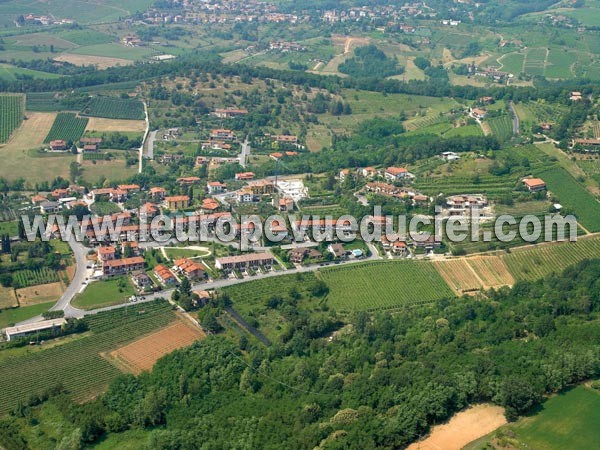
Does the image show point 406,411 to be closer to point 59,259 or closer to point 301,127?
point 59,259

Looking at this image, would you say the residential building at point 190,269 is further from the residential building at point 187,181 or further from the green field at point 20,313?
the residential building at point 187,181

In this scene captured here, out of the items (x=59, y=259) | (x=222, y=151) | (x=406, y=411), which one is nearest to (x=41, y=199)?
(x=59, y=259)

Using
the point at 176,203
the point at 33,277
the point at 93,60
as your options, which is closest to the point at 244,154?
the point at 176,203

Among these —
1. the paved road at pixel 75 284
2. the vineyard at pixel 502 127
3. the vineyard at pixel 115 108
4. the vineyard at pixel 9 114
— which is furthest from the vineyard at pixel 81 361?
the vineyard at pixel 502 127

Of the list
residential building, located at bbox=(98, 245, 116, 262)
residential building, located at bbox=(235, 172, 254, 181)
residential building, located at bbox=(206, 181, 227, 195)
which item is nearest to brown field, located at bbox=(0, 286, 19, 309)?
residential building, located at bbox=(98, 245, 116, 262)

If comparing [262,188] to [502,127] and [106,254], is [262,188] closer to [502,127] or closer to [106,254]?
[106,254]
